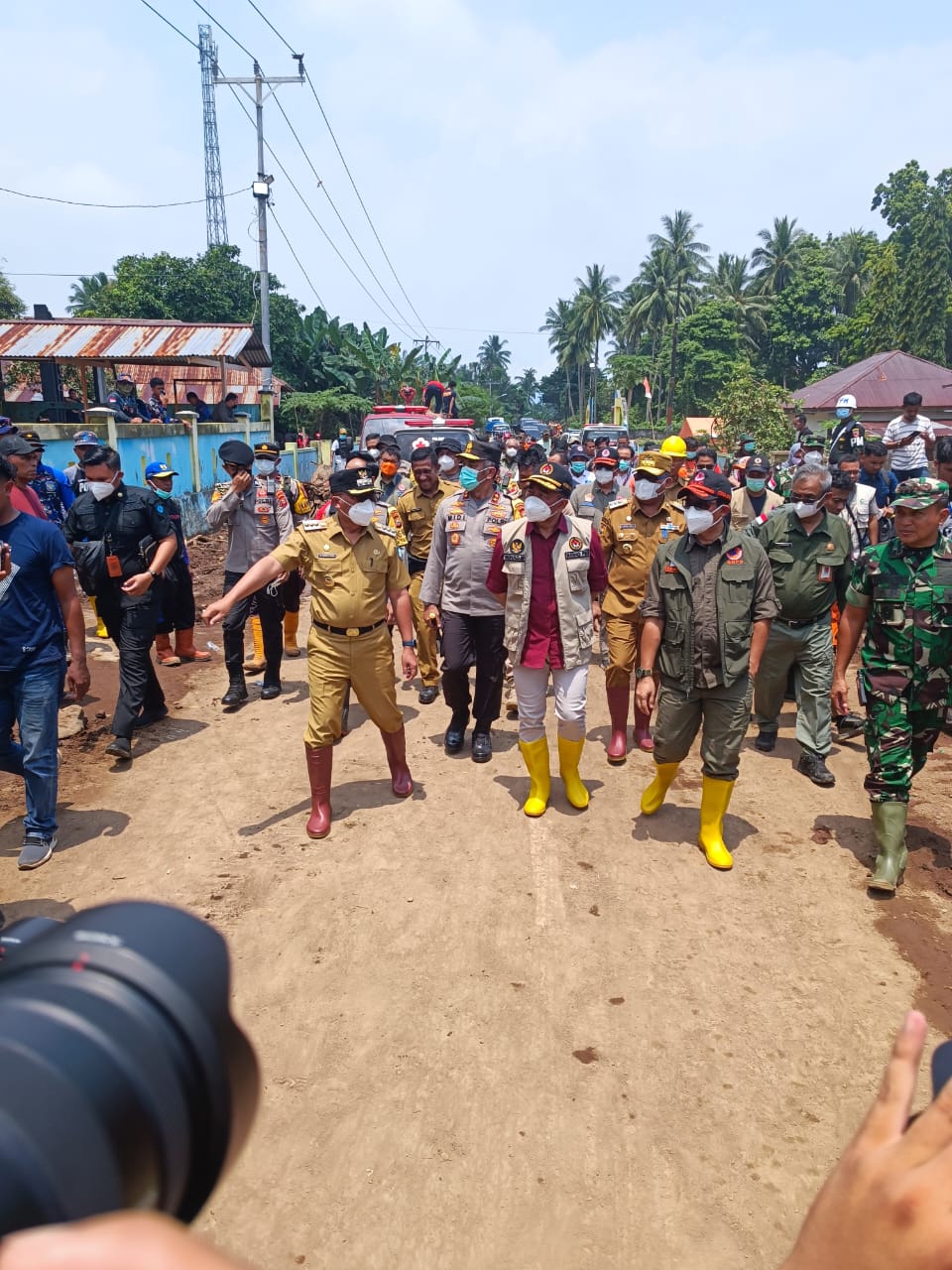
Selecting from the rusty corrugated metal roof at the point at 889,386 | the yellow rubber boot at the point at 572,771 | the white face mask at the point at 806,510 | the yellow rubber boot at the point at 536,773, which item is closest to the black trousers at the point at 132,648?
the yellow rubber boot at the point at 536,773

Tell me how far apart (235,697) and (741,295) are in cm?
6161

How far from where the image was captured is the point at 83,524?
19.7ft

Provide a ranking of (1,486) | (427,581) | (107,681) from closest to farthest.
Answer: (1,486)
(427,581)
(107,681)

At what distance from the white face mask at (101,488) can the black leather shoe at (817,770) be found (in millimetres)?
4909

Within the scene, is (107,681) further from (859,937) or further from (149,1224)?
(149,1224)

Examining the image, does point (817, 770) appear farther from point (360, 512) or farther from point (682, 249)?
point (682, 249)

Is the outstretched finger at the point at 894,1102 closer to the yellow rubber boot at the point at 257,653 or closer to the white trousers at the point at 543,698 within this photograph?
the white trousers at the point at 543,698

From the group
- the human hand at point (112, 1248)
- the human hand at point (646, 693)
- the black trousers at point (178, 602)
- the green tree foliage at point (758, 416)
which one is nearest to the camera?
the human hand at point (112, 1248)

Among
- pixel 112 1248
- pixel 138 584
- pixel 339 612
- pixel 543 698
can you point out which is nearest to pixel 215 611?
pixel 339 612

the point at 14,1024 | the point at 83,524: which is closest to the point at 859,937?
the point at 14,1024

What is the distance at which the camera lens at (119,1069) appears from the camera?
2.14 feet

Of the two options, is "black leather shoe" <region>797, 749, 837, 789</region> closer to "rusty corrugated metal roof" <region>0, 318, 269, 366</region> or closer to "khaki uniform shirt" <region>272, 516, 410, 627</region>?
"khaki uniform shirt" <region>272, 516, 410, 627</region>

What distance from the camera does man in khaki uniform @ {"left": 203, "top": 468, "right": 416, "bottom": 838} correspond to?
4719 millimetres

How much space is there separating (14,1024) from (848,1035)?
10.4 ft
